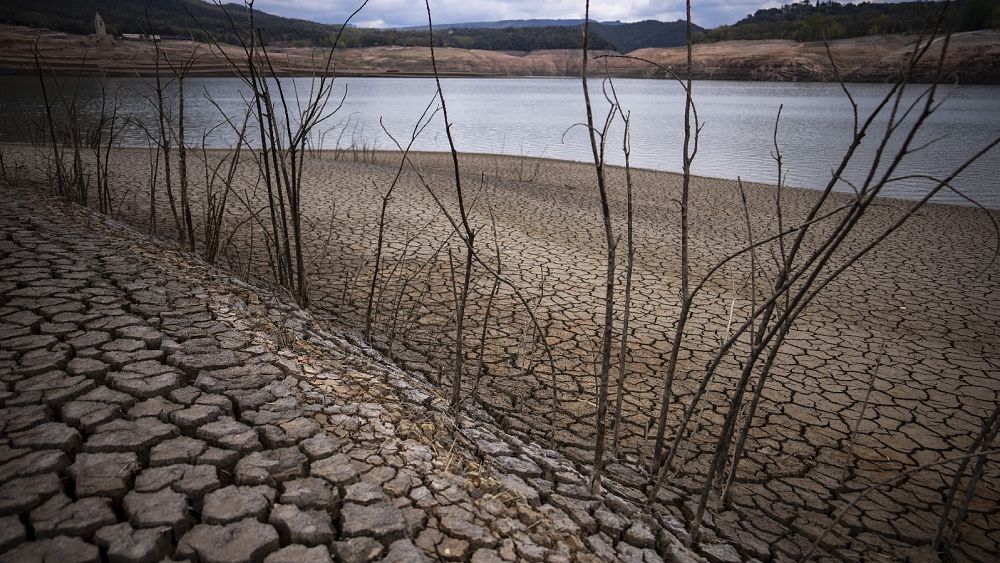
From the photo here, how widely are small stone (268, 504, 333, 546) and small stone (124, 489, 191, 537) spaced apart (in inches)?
9.1

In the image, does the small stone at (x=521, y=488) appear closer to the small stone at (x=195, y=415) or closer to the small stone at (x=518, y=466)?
the small stone at (x=518, y=466)

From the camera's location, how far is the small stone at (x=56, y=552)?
1244mm

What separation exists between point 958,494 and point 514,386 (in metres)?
2.41

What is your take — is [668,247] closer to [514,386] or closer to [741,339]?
[741,339]

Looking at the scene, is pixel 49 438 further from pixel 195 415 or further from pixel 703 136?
pixel 703 136

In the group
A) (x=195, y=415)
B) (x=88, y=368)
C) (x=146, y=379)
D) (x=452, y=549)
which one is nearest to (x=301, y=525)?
(x=452, y=549)

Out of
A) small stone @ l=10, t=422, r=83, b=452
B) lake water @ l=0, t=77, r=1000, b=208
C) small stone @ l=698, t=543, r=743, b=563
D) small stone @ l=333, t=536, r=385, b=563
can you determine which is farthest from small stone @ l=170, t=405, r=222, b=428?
lake water @ l=0, t=77, r=1000, b=208

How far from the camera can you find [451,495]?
69.4 inches

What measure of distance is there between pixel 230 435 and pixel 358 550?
69cm

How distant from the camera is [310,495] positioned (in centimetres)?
161

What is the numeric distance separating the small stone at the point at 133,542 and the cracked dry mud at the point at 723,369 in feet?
1.27

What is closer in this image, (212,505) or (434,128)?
(212,505)

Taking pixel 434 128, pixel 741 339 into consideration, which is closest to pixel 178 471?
pixel 741 339

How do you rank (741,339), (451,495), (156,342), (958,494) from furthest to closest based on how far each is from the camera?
(741,339) < (958,494) < (156,342) < (451,495)
